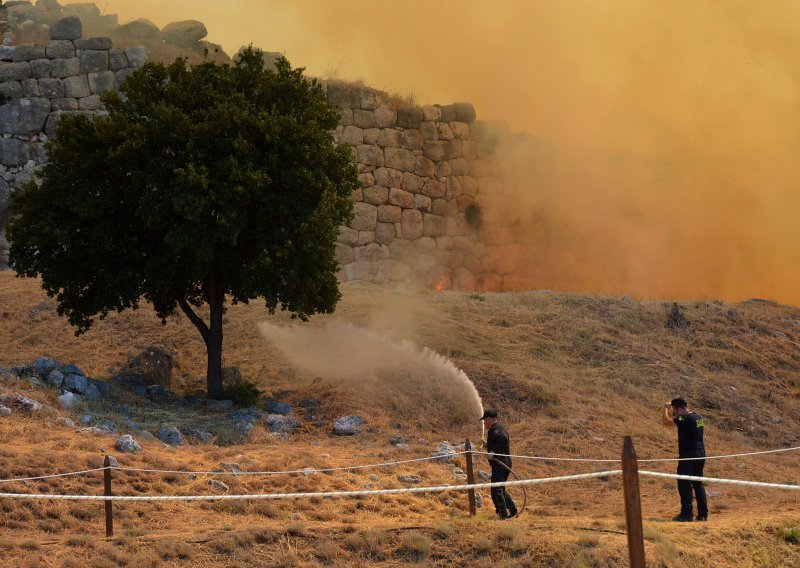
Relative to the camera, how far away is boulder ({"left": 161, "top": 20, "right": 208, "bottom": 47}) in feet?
113

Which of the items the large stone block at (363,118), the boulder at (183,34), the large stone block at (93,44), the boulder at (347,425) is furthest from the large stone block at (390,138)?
the boulder at (347,425)

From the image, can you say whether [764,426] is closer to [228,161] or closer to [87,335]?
[228,161]

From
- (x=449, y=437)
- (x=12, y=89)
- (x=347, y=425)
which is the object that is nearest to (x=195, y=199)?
(x=347, y=425)

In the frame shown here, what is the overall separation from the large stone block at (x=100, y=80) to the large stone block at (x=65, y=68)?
484 mm

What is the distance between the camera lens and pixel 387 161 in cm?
3253

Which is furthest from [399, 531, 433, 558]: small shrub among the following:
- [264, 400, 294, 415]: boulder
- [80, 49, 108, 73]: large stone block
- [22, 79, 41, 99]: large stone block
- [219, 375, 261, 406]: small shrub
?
[22, 79, 41, 99]: large stone block

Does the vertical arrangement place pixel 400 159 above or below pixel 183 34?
below

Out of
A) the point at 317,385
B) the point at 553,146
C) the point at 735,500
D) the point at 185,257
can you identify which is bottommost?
the point at 735,500

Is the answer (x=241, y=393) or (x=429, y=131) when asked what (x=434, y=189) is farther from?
(x=241, y=393)

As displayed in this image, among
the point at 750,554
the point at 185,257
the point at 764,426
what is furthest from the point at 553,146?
the point at 750,554

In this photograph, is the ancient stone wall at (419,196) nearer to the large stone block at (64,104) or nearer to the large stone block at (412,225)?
the large stone block at (412,225)

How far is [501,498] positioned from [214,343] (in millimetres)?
10065

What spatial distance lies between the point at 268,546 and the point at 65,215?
1170 centimetres

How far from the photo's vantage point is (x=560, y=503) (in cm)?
1509
